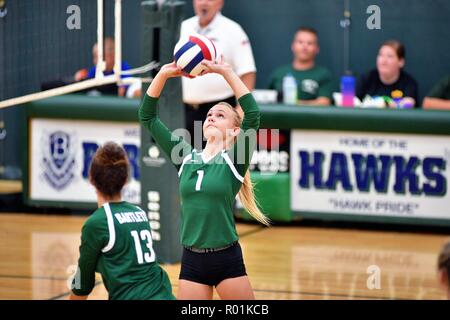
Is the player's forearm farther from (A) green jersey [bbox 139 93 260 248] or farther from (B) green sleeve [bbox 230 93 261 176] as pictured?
(B) green sleeve [bbox 230 93 261 176]

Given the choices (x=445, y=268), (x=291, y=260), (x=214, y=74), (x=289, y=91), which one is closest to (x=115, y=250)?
(x=445, y=268)

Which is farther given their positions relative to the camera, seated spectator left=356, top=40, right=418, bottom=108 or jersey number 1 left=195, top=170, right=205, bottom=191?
seated spectator left=356, top=40, right=418, bottom=108

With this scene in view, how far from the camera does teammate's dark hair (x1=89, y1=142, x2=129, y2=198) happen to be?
19.2ft

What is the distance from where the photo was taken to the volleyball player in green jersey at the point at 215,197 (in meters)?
6.23

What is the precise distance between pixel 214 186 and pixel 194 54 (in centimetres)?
102

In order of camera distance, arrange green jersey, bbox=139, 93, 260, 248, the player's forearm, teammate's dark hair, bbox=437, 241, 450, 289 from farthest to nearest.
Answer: the player's forearm
green jersey, bbox=139, 93, 260, 248
teammate's dark hair, bbox=437, 241, 450, 289

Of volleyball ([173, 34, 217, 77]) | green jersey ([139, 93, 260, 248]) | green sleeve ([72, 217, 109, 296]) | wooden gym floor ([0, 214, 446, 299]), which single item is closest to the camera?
green sleeve ([72, 217, 109, 296])

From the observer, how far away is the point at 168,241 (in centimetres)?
998

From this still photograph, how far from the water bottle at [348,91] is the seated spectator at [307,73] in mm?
351

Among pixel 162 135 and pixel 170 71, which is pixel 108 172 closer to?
pixel 162 135

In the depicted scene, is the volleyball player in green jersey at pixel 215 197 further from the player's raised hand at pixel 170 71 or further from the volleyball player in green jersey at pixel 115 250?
the volleyball player in green jersey at pixel 115 250

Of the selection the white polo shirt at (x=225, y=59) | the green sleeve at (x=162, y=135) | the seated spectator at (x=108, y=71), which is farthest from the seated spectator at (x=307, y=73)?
the green sleeve at (x=162, y=135)

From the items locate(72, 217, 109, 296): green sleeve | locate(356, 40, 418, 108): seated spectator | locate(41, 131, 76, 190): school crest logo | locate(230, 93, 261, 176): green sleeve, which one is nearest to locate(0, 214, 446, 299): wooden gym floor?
locate(41, 131, 76, 190): school crest logo
